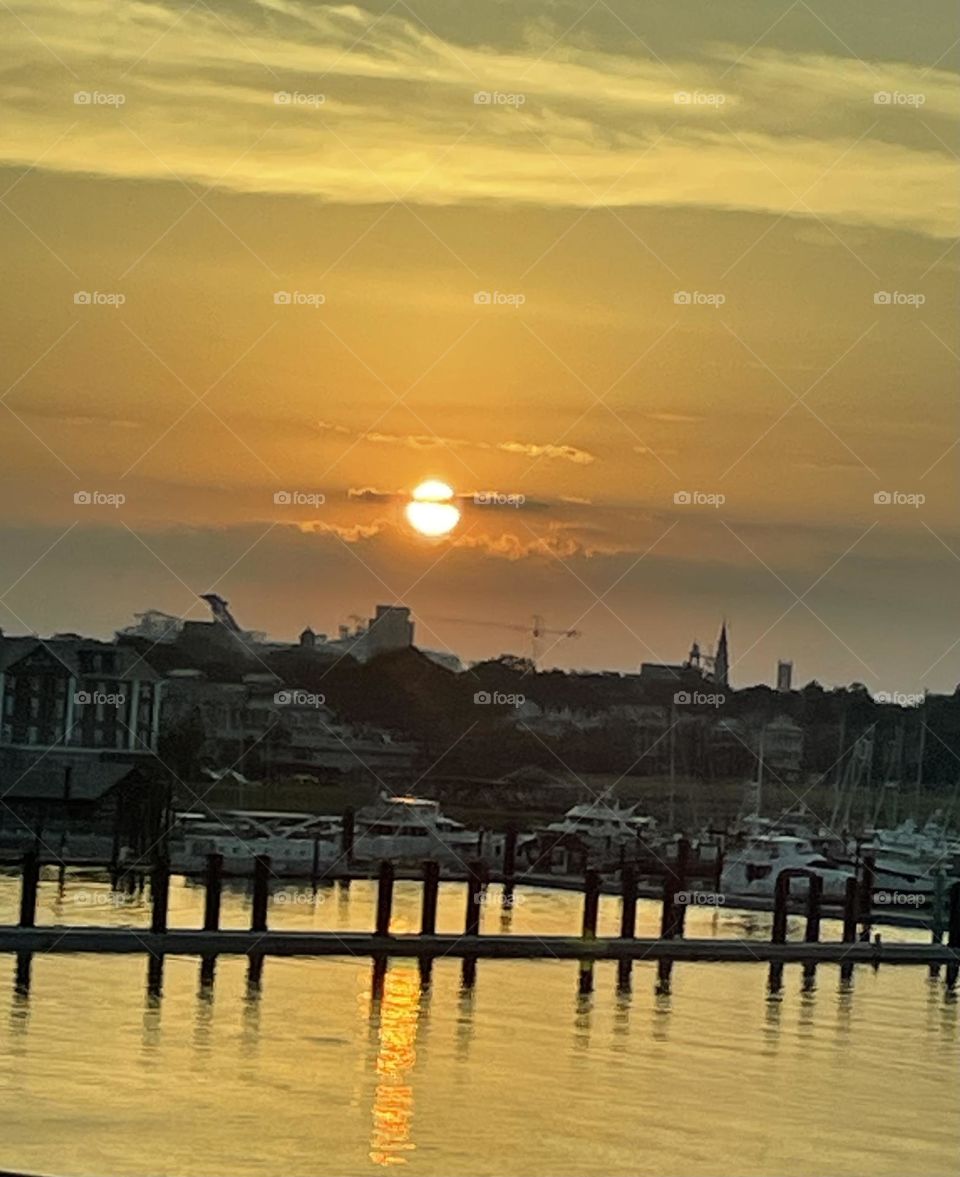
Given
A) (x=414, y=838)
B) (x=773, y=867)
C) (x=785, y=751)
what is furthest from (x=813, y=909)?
(x=785, y=751)

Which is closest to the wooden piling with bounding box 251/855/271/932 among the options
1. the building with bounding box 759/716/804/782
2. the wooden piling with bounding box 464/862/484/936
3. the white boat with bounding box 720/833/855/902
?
the wooden piling with bounding box 464/862/484/936

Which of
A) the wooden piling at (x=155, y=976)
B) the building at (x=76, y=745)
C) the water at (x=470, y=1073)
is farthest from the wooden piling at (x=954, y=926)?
the building at (x=76, y=745)

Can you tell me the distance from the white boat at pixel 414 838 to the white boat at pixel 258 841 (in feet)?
2.43

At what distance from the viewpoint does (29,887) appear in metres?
24.9

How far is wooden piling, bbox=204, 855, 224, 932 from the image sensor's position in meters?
25.7

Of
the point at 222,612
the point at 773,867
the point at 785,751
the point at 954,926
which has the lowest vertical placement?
the point at 773,867

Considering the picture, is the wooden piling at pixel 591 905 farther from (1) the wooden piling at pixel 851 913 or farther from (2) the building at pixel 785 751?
(2) the building at pixel 785 751

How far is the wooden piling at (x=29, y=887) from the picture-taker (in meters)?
24.5

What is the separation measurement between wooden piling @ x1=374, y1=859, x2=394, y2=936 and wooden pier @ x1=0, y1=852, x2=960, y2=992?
0.03ft

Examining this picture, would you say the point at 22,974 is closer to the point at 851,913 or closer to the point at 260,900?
the point at 260,900

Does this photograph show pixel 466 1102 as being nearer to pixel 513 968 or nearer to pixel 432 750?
pixel 513 968

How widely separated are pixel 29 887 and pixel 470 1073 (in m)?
7.40

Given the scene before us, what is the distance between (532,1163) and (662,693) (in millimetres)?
36571

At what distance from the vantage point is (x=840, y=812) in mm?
48656
